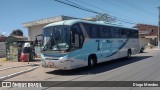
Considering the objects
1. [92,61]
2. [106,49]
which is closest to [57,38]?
[92,61]

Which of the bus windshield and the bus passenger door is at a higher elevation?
the bus windshield

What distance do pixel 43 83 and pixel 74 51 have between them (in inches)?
146

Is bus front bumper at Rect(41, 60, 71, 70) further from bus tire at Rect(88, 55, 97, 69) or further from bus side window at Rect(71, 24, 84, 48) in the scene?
bus tire at Rect(88, 55, 97, 69)

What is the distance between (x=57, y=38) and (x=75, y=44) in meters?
1.07

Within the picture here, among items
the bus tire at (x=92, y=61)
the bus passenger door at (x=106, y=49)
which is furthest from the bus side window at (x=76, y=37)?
the bus passenger door at (x=106, y=49)

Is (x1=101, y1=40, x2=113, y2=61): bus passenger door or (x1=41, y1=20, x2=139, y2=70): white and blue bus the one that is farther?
(x1=101, y1=40, x2=113, y2=61): bus passenger door

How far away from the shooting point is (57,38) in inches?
609

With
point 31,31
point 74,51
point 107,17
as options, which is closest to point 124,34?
point 74,51

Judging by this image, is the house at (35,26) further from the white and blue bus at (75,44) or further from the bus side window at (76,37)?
the bus side window at (76,37)

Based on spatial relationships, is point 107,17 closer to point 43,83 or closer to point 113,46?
point 113,46

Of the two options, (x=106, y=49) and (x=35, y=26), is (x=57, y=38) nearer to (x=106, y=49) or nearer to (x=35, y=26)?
(x=106, y=49)

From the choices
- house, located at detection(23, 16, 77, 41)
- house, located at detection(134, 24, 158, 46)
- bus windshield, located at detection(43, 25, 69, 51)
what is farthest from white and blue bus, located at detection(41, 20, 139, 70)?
house, located at detection(134, 24, 158, 46)

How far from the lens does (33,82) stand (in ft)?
41.3

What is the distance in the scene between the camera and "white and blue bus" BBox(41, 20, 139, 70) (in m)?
15.1
